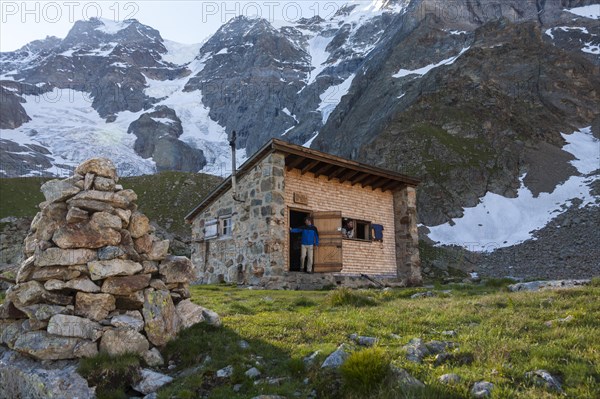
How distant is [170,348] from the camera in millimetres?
7613

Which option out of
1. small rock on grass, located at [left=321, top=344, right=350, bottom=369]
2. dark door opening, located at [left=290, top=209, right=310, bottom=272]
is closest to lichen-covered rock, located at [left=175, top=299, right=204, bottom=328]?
small rock on grass, located at [left=321, top=344, right=350, bottom=369]

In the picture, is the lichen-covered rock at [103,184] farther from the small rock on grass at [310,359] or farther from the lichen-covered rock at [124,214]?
the small rock on grass at [310,359]

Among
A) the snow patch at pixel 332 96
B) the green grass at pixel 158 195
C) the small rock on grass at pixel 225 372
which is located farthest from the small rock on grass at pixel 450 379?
the snow patch at pixel 332 96

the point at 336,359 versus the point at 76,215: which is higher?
the point at 76,215

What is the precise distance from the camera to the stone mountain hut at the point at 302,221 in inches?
740

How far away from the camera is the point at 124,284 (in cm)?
768

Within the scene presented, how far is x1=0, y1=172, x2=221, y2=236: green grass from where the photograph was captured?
5019cm

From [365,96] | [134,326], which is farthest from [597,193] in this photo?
[365,96]

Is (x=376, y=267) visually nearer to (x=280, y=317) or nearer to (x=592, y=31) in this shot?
(x=280, y=317)

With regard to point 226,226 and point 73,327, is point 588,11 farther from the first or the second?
point 73,327

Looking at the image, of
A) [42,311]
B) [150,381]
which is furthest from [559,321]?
[42,311]

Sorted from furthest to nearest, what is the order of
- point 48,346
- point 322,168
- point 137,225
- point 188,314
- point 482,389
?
point 322,168, point 188,314, point 137,225, point 48,346, point 482,389

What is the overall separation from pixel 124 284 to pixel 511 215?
180ft

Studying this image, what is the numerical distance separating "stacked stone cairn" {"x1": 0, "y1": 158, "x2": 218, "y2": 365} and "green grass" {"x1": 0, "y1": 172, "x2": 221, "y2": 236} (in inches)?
1647
